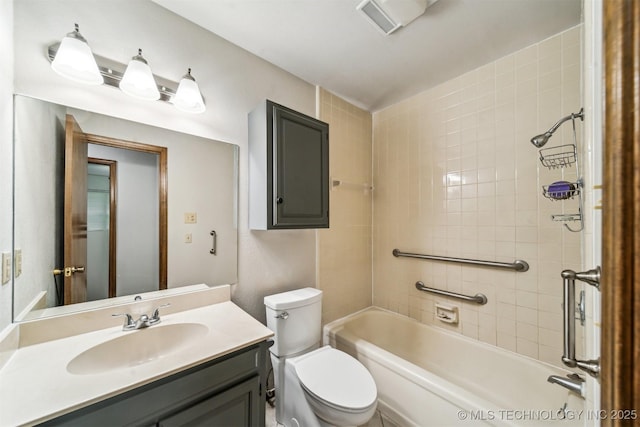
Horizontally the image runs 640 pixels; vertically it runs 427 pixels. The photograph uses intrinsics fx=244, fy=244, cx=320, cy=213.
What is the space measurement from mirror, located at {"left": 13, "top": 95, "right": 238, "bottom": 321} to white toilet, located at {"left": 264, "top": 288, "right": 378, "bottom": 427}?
47 centimetres

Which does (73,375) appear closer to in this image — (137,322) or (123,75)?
(137,322)

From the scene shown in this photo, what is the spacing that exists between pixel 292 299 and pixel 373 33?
5.69 ft

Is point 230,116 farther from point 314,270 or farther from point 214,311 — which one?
point 314,270

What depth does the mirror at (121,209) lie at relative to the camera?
98cm

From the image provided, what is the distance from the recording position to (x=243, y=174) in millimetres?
1611

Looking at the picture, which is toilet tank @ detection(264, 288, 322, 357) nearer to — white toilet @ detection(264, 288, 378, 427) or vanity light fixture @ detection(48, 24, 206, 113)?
white toilet @ detection(264, 288, 378, 427)

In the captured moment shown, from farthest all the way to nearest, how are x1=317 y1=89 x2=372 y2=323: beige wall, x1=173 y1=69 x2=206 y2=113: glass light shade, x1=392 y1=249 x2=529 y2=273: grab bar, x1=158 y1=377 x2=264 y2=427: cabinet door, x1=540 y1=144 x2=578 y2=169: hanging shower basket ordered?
x1=317 y1=89 x2=372 y2=323: beige wall → x1=392 y1=249 x2=529 y2=273: grab bar → x1=540 y1=144 x2=578 y2=169: hanging shower basket → x1=173 y1=69 x2=206 y2=113: glass light shade → x1=158 y1=377 x2=264 y2=427: cabinet door

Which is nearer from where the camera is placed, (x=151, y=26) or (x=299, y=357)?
(x=151, y=26)

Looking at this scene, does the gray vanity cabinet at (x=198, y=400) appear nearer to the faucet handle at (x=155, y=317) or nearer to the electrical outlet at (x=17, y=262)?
the faucet handle at (x=155, y=317)

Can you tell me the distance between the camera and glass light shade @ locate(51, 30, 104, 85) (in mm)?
986

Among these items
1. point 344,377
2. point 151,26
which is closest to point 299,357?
point 344,377

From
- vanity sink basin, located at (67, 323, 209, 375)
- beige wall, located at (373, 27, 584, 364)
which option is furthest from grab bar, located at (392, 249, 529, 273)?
vanity sink basin, located at (67, 323, 209, 375)

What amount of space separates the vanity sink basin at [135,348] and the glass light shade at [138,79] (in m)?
1.12

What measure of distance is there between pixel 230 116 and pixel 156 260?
96 cm
